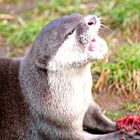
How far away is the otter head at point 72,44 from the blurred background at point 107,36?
0.55 meters

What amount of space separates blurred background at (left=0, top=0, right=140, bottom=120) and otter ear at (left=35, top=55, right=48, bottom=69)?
0.63m

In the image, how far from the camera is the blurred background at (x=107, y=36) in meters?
4.47

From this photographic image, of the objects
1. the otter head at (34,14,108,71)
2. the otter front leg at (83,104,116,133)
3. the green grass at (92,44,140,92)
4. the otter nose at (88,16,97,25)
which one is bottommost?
the otter front leg at (83,104,116,133)

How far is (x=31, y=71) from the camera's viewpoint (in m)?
3.69

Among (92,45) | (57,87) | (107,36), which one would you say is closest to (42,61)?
(57,87)

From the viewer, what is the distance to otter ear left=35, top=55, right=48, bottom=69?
11.7ft

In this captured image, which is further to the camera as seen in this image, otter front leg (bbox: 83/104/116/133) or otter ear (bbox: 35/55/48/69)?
otter front leg (bbox: 83/104/116/133)

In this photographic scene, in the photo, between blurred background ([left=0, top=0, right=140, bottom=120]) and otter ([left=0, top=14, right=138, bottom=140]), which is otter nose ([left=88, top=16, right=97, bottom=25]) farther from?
→ blurred background ([left=0, top=0, right=140, bottom=120])

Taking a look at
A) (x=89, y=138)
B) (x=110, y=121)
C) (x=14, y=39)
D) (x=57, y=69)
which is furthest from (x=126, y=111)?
(x=14, y=39)

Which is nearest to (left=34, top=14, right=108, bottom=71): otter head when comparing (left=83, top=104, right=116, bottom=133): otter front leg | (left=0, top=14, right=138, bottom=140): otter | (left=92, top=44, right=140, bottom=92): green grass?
(left=0, top=14, right=138, bottom=140): otter

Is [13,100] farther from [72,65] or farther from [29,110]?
[72,65]

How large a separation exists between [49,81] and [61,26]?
0.32m

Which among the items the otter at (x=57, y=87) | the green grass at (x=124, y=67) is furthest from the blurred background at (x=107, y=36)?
the otter at (x=57, y=87)

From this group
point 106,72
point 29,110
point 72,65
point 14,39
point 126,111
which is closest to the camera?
point 72,65
